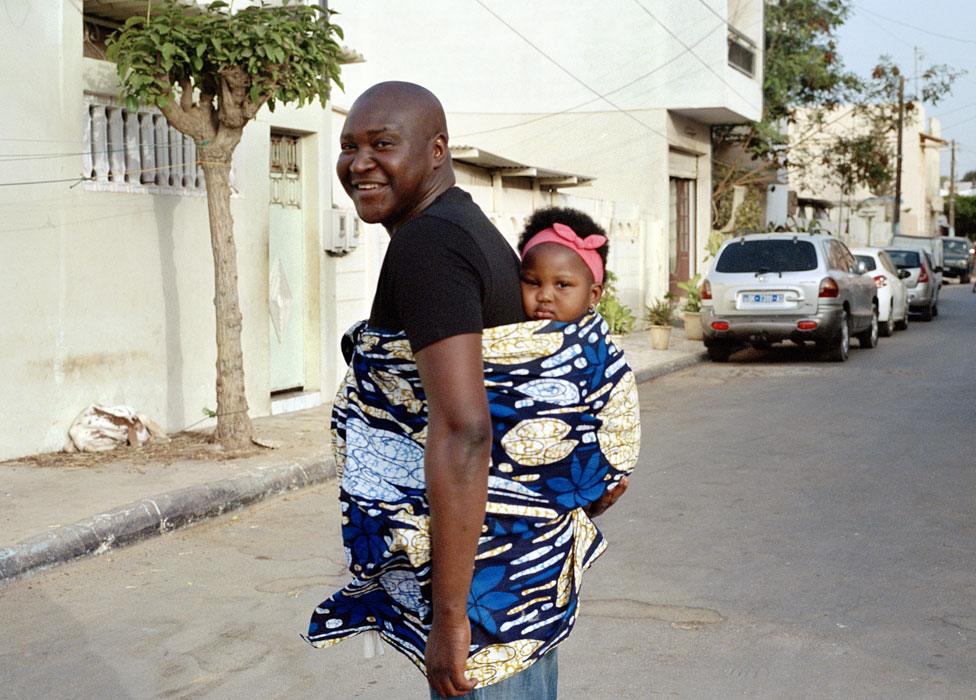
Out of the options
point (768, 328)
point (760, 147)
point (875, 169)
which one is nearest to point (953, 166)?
point (875, 169)

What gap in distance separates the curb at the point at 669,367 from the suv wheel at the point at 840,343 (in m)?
1.76

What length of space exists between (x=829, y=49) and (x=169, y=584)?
28.2 meters

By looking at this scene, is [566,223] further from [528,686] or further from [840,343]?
[840,343]

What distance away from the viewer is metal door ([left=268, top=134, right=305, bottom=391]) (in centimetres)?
1141

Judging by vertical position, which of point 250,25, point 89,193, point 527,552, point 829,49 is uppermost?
point 829,49

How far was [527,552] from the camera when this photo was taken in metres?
2.25

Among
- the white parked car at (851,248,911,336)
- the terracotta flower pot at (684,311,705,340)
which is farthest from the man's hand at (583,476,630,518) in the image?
the white parked car at (851,248,911,336)

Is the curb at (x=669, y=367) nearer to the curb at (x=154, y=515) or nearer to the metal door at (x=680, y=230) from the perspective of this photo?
the curb at (x=154, y=515)

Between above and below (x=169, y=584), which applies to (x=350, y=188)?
above

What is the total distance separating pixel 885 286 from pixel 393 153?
20.0 m

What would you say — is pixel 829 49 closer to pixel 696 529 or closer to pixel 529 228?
pixel 696 529

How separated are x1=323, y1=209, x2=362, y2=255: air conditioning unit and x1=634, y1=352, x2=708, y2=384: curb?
3.87 meters

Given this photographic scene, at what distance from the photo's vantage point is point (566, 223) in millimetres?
2490

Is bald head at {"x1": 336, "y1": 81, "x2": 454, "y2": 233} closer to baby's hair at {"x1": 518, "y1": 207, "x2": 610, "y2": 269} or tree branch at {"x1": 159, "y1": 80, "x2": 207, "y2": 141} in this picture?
baby's hair at {"x1": 518, "y1": 207, "x2": 610, "y2": 269}
